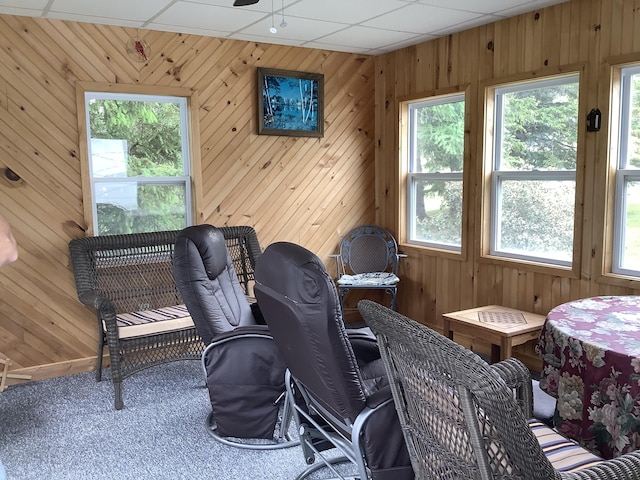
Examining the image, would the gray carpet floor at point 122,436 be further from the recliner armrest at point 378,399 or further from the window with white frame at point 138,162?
the window with white frame at point 138,162

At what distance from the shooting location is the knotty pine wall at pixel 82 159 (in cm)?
383

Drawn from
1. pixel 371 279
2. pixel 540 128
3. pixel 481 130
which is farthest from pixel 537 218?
pixel 371 279

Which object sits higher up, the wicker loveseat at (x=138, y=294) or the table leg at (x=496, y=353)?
the wicker loveseat at (x=138, y=294)

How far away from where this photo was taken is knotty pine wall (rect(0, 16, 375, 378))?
383cm

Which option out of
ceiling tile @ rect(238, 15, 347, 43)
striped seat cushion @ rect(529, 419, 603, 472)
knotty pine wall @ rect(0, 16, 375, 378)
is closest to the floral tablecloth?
striped seat cushion @ rect(529, 419, 603, 472)

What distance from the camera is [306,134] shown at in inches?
193

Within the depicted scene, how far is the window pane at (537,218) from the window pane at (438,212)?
1.47 feet

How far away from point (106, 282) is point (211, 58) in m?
1.88

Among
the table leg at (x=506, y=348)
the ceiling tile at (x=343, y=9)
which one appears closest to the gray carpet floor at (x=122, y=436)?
the table leg at (x=506, y=348)

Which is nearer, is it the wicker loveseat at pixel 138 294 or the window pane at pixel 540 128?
the wicker loveseat at pixel 138 294

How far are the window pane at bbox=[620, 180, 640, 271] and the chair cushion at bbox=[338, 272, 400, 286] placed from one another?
5.69ft

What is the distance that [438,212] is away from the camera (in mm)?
4867

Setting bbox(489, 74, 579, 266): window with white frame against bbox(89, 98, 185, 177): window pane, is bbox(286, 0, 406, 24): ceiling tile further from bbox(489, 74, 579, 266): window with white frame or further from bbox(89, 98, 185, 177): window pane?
bbox(89, 98, 185, 177): window pane

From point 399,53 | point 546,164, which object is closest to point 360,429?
point 546,164
